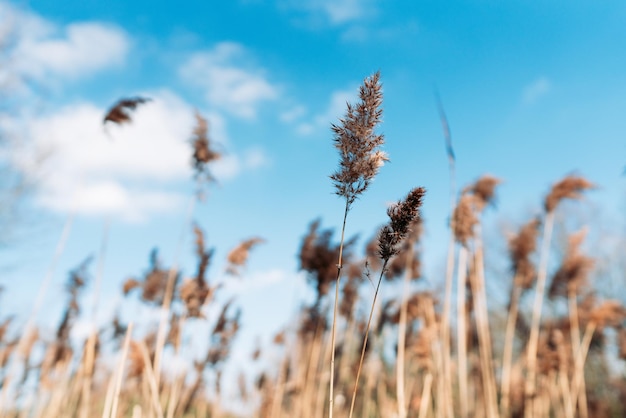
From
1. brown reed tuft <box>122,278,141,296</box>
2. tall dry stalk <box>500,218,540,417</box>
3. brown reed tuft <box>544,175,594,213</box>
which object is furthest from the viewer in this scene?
tall dry stalk <box>500,218,540,417</box>

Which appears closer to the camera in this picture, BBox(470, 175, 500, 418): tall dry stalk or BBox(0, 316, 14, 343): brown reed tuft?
BBox(470, 175, 500, 418): tall dry stalk

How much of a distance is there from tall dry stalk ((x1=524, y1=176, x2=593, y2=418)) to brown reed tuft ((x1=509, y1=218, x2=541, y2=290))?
0.48ft

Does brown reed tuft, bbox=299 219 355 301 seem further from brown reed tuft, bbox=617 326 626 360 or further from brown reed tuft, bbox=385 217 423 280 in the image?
brown reed tuft, bbox=617 326 626 360

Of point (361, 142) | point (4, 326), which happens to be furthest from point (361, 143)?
point (4, 326)

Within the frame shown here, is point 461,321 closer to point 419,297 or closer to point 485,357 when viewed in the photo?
point 485,357

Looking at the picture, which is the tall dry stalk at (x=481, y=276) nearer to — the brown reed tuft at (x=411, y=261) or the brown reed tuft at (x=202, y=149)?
the brown reed tuft at (x=411, y=261)

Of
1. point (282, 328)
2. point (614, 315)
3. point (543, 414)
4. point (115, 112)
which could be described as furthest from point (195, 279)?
point (614, 315)

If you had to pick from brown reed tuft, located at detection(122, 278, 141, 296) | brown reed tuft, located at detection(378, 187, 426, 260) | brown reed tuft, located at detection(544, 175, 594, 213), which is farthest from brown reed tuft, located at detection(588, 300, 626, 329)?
brown reed tuft, located at detection(122, 278, 141, 296)

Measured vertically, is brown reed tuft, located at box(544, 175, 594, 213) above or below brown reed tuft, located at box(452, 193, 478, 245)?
above

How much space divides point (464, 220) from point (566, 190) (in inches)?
76.6

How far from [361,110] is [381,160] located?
224 millimetres

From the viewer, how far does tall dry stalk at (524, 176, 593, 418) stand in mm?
5363

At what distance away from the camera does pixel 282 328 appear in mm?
7574

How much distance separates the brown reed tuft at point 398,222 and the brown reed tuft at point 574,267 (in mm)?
5743
